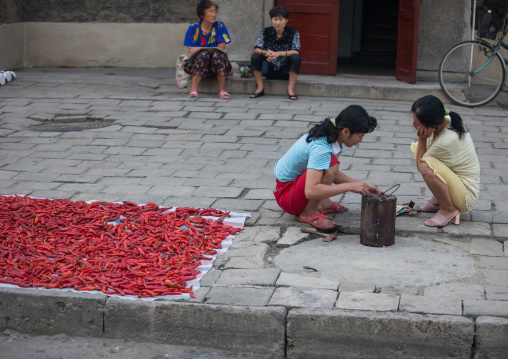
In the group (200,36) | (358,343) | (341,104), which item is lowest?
(358,343)

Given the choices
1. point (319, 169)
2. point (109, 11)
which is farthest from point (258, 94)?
point (319, 169)

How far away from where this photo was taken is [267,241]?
512 centimetres

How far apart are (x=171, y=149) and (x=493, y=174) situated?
10.9 feet

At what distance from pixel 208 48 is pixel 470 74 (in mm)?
3657

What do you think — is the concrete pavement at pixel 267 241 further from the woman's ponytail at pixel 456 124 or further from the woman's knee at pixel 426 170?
the woman's ponytail at pixel 456 124

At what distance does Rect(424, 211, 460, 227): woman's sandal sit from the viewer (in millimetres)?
5285

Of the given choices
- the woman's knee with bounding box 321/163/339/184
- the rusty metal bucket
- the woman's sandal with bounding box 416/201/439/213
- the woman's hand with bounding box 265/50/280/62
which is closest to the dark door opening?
the woman's hand with bounding box 265/50/280/62

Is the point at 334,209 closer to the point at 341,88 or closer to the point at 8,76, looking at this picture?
the point at 341,88

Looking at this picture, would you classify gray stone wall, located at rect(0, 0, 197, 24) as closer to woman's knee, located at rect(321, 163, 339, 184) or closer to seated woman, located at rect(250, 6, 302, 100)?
seated woman, located at rect(250, 6, 302, 100)

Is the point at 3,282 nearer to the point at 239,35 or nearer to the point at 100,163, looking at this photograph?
the point at 100,163

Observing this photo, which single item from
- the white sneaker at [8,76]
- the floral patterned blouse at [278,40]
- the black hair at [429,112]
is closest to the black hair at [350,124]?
the black hair at [429,112]

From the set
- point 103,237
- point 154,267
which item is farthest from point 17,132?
point 154,267

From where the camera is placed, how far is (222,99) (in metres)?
10.0

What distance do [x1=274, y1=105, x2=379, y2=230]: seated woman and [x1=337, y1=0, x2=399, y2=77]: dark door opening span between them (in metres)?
8.10
